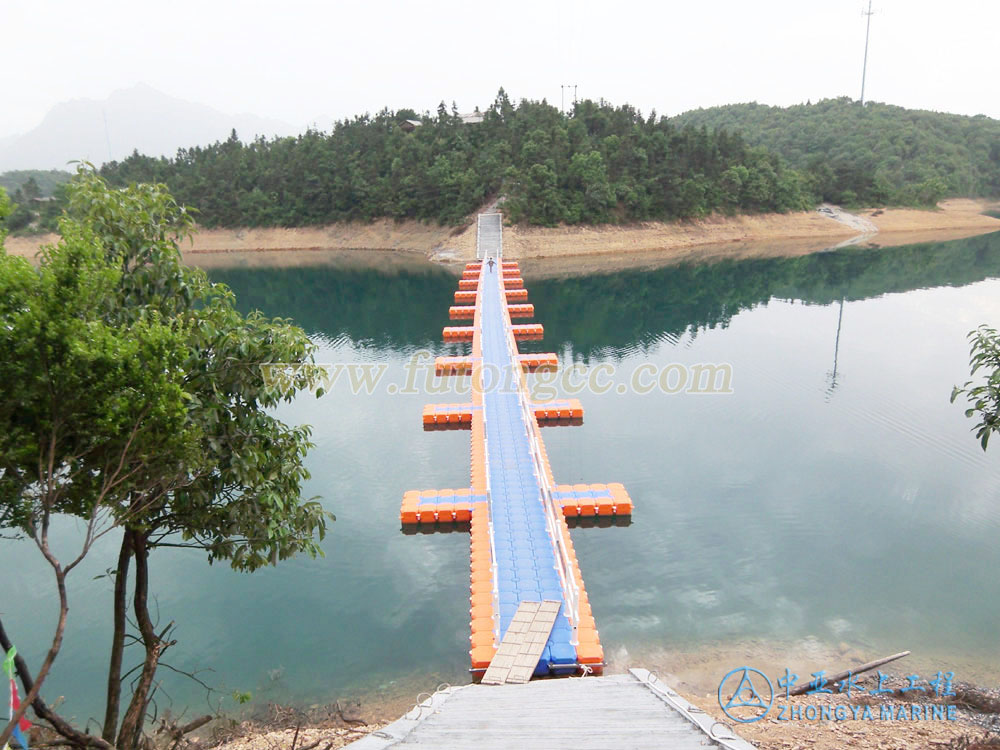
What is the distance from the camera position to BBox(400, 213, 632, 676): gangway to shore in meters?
9.70

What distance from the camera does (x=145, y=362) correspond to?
4.54 metres

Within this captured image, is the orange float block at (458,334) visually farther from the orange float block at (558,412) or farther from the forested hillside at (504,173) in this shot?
the forested hillside at (504,173)

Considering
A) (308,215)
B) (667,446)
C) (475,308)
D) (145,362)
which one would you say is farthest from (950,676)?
(308,215)

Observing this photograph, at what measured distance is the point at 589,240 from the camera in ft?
167

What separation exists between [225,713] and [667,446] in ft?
38.5

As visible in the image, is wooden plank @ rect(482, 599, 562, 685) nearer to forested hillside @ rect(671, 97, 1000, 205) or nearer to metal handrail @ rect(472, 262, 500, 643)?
metal handrail @ rect(472, 262, 500, 643)

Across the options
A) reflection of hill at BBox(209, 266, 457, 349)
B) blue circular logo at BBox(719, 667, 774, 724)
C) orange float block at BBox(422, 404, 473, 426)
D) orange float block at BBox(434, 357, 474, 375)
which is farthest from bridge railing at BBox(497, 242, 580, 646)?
reflection of hill at BBox(209, 266, 457, 349)

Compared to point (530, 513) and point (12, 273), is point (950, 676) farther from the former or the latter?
point (12, 273)

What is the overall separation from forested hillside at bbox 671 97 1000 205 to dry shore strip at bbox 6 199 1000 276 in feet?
10.7

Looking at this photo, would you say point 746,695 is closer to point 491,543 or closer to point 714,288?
point 491,543

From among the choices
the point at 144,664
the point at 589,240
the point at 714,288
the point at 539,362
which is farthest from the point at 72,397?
the point at 589,240

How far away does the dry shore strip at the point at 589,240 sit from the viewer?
4972 cm

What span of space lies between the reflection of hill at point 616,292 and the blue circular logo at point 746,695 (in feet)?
57.5

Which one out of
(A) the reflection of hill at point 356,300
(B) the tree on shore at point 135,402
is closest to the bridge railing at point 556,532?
(B) the tree on shore at point 135,402
